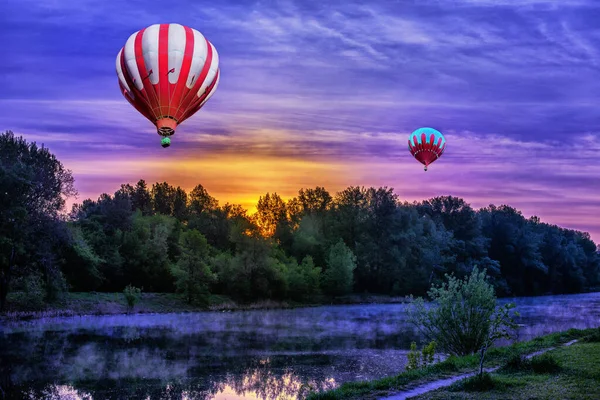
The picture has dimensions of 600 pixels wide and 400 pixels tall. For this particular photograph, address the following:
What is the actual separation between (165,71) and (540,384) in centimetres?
1796

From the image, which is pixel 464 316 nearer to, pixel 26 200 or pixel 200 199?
pixel 26 200

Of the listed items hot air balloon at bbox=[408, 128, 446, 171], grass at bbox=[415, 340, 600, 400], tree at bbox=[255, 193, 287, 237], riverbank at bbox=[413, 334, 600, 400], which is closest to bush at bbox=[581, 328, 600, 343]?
riverbank at bbox=[413, 334, 600, 400]

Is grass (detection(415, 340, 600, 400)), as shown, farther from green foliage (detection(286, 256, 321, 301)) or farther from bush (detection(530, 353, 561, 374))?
green foliage (detection(286, 256, 321, 301))

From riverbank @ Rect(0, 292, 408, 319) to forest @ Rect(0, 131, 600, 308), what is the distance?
Result: 1028 mm

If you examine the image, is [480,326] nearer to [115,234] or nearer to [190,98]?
[190,98]

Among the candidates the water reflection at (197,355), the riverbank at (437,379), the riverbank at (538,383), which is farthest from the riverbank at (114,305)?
the riverbank at (538,383)

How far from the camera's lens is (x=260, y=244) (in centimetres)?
6606

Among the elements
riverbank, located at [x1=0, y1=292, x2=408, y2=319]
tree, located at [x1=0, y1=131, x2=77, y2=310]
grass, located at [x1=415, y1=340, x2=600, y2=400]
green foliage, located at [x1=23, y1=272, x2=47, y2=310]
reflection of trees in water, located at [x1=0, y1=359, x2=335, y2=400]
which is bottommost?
reflection of trees in water, located at [x1=0, y1=359, x2=335, y2=400]

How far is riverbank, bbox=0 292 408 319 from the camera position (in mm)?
43750

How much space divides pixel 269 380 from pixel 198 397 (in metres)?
3.69

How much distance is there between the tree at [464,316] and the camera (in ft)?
69.9

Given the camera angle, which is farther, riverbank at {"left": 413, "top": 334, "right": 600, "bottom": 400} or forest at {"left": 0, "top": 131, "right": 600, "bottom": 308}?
forest at {"left": 0, "top": 131, "right": 600, "bottom": 308}

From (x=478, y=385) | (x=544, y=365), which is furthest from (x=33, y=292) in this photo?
(x=478, y=385)

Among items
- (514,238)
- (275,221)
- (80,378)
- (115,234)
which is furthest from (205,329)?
(514,238)
